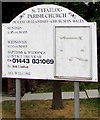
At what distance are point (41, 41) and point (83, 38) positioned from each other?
73cm

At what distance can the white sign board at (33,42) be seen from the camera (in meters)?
4.90

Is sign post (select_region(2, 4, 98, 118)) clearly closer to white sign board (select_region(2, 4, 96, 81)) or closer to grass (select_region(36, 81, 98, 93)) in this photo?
white sign board (select_region(2, 4, 96, 81))

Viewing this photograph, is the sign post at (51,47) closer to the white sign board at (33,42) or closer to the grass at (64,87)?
the white sign board at (33,42)

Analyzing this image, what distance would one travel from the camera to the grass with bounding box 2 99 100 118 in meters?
7.10

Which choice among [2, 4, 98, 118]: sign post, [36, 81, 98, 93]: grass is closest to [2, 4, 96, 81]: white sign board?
[2, 4, 98, 118]: sign post

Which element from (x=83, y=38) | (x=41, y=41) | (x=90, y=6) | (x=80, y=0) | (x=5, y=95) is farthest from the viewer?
(x=5, y=95)

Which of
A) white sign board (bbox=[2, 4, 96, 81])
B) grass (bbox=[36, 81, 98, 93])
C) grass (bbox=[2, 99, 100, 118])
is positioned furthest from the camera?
grass (bbox=[36, 81, 98, 93])

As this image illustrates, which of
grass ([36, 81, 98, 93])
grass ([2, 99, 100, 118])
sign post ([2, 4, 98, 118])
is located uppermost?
sign post ([2, 4, 98, 118])

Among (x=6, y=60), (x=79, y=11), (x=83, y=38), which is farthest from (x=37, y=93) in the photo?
(x=83, y=38)

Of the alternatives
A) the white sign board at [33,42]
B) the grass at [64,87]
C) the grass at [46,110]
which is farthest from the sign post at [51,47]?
the grass at [64,87]

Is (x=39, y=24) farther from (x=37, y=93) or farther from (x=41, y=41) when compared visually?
(x=37, y=93)

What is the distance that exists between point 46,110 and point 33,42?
9.40 feet

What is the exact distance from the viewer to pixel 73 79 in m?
4.76

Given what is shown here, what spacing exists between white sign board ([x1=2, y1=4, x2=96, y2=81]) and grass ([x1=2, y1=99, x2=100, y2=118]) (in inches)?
87.6
